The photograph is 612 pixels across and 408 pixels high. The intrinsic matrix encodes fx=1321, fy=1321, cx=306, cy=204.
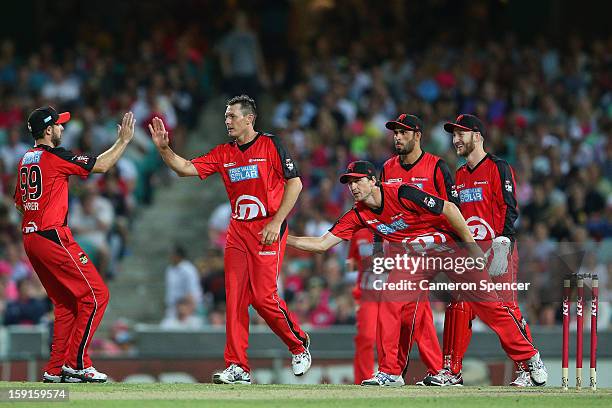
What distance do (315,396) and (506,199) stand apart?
8.64ft

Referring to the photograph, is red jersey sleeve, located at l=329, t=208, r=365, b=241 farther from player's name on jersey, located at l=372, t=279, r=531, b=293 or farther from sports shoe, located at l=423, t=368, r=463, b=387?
sports shoe, located at l=423, t=368, r=463, b=387

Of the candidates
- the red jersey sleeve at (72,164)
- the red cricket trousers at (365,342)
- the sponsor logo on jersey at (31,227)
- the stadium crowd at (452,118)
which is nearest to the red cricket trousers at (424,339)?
the red cricket trousers at (365,342)

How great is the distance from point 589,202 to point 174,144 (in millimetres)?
6626

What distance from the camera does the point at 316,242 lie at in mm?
11828

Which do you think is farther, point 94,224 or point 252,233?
point 94,224

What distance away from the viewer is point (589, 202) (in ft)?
62.4

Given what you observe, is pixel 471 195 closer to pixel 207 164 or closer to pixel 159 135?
pixel 207 164

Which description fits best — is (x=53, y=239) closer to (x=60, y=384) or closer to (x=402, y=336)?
(x=60, y=384)

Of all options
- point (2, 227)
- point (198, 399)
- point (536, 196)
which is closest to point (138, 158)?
point (2, 227)

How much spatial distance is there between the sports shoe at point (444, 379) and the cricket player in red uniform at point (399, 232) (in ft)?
0.98

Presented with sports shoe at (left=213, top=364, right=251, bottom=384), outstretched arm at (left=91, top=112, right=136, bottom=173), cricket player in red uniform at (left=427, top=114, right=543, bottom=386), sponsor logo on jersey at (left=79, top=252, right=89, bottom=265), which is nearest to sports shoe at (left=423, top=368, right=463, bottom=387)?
cricket player in red uniform at (left=427, top=114, right=543, bottom=386)

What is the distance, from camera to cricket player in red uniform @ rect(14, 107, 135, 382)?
11.3m

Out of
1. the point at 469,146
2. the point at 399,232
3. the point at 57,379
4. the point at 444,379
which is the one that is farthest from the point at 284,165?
the point at 57,379

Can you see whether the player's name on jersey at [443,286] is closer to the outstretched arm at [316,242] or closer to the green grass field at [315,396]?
the outstretched arm at [316,242]
